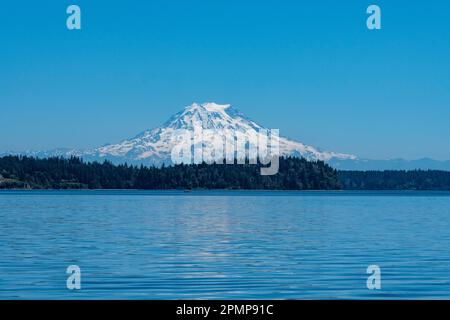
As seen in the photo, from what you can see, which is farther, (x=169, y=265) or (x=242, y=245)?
(x=242, y=245)

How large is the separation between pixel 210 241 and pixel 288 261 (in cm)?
1720

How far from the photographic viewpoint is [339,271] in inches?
1877

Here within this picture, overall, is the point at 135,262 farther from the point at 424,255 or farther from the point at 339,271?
the point at 424,255

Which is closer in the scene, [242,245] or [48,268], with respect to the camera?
[48,268]

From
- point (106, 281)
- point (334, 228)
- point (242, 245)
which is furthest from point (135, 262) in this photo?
point (334, 228)

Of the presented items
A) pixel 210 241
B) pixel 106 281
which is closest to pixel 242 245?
pixel 210 241

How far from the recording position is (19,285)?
132 ft
